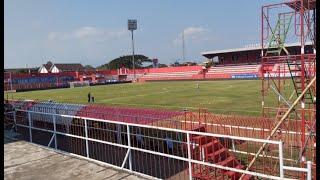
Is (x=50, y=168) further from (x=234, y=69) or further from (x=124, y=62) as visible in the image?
(x=124, y=62)

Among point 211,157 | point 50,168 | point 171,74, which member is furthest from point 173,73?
A: point 50,168

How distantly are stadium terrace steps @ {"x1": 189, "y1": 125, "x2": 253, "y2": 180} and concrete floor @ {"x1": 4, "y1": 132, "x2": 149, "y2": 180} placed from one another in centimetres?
243

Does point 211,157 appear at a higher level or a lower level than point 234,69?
lower

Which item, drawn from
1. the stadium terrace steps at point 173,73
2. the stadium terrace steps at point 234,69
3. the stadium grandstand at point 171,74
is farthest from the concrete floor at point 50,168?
the stadium terrace steps at point 173,73

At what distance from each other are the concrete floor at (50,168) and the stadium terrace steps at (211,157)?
7.97 ft

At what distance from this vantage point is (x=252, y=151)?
13562 millimetres

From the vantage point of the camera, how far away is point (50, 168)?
33.4ft

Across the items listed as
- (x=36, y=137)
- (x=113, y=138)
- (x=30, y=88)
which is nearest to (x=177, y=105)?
(x=36, y=137)

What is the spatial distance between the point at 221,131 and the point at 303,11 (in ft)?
22.4

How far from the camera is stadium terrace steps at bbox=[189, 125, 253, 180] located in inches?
421

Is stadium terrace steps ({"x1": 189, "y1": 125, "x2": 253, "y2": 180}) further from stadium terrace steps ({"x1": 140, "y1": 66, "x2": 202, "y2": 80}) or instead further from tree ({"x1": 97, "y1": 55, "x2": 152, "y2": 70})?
tree ({"x1": 97, "y1": 55, "x2": 152, "y2": 70})

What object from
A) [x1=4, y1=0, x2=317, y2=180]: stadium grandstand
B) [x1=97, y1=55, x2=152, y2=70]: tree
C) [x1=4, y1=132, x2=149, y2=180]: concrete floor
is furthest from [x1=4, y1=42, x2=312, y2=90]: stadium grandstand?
[x1=4, y1=132, x2=149, y2=180]: concrete floor

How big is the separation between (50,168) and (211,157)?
4198 mm
